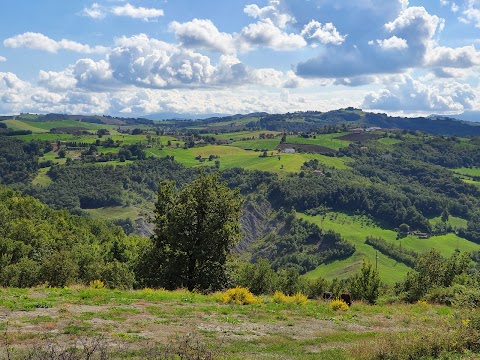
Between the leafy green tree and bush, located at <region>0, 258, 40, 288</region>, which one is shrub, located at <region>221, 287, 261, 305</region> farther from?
bush, located at <region>0, 258, 40, 288</region>

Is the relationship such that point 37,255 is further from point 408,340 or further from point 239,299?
point 408,340

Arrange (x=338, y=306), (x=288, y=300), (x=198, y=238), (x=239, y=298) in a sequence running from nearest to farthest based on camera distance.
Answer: (x=239, y=298) < (x=338, y=306) < (x=288, y=300) < (x=198, y=238)

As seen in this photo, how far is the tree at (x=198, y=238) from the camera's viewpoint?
4366 cm

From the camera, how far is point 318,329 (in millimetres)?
24656

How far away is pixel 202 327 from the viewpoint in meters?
22.7

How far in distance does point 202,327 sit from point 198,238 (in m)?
21.9

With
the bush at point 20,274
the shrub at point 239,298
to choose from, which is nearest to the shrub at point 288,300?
the shrub at point 239,298

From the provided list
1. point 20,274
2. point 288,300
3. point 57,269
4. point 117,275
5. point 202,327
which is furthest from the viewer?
point 20,274

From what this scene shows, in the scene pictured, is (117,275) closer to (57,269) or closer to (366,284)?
(57,269)

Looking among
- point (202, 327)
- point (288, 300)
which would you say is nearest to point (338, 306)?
point (288, 300)

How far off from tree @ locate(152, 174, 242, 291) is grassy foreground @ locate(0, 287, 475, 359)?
11941 mm

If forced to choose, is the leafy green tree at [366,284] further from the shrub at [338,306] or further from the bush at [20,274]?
the bush at [20,274]

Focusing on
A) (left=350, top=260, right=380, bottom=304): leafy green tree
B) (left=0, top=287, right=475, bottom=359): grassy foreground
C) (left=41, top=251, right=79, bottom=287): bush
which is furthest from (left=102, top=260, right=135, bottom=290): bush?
(left=350, top=260, right=380, bottom=304): leafy green tree

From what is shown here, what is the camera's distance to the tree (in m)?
43.7
